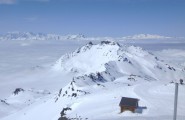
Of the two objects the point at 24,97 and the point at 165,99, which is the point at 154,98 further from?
the point at 24,97

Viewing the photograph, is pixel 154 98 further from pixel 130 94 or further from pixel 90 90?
pixel 90 90

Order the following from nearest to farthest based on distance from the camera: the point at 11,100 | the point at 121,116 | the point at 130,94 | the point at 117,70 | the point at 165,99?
1. the point at 121,116
2. the point at 165,99
3. the point at 130,94
4. the point at 11,100
5. the point at 117,70

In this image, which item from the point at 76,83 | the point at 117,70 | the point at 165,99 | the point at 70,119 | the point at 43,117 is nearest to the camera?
the point at 70,119

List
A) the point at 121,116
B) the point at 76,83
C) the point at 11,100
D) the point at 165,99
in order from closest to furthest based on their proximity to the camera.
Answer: the point at 121,116 → the point at 165,99 → the point at 76,83 → the point at 11,100

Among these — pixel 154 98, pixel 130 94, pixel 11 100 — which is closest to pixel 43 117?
pixel 130 94

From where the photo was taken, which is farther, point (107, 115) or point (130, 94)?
point (130, 94)

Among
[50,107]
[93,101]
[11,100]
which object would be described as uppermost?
[93,101]

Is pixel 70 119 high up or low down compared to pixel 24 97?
up

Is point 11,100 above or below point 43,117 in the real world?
below

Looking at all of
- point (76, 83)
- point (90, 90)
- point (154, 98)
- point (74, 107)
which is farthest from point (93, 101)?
point (76, 83)
